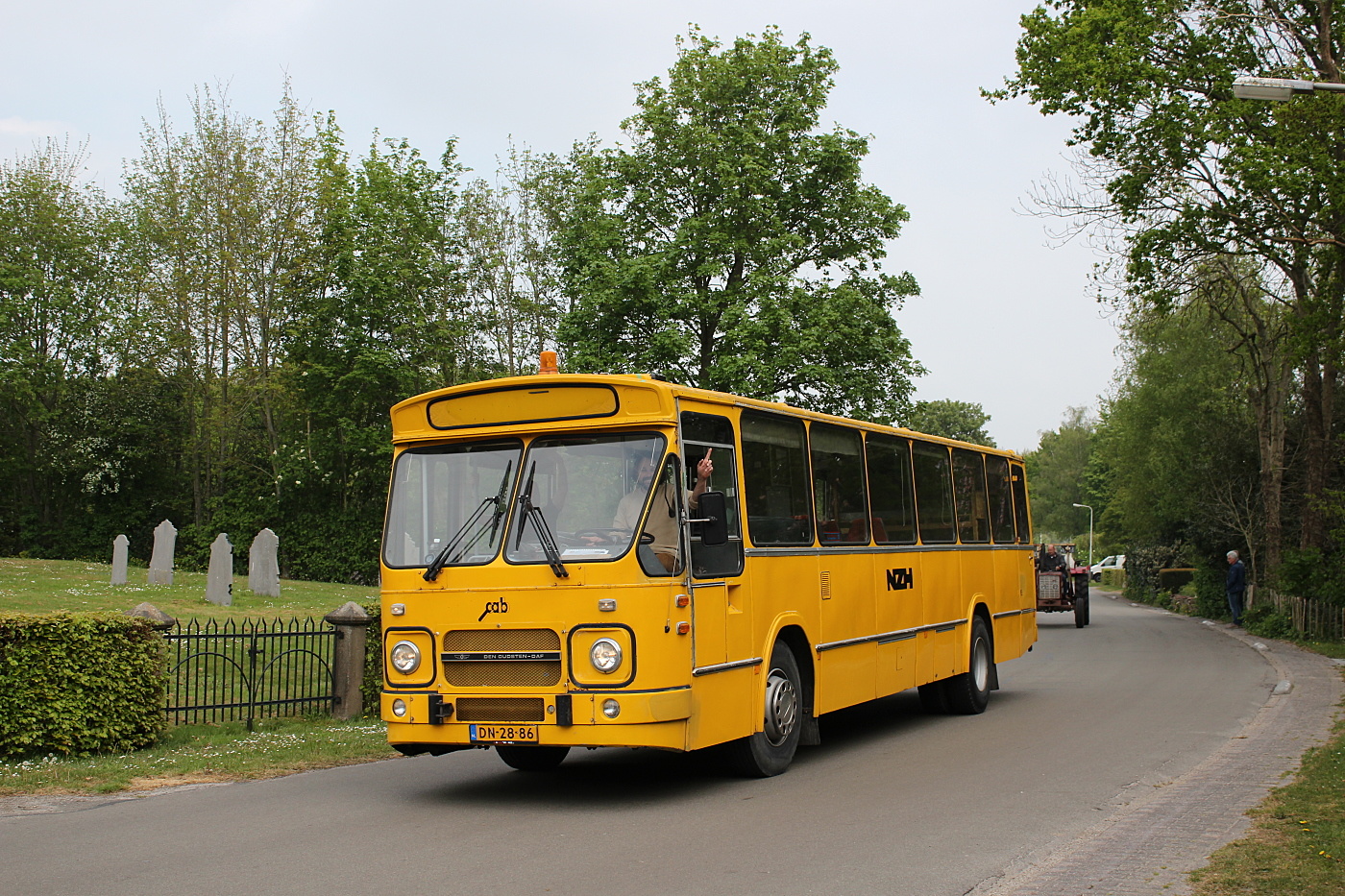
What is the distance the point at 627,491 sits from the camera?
905cm

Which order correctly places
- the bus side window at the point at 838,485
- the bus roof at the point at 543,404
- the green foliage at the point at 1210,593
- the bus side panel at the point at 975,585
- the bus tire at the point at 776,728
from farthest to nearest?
1. the green foliage at the point at 1210,593
2. the bus side panel at the point at 975,585
3. the bus side window at the point at 838,485
4. the bus tire at the point at 776,728
5. the bus roof at the point at 543,404

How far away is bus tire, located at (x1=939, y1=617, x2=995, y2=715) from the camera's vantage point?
15.0 metres

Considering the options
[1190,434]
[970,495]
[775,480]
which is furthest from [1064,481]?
[775,480]

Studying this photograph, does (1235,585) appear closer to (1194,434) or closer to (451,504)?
(1194,434)

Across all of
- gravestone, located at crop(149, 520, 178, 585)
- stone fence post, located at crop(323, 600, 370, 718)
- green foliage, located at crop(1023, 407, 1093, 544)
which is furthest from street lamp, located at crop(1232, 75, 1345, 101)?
green foliage, located at crop(1023, 407, 1093, 544)

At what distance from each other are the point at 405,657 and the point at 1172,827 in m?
5.39

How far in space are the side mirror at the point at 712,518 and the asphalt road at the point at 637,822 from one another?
6.23ft

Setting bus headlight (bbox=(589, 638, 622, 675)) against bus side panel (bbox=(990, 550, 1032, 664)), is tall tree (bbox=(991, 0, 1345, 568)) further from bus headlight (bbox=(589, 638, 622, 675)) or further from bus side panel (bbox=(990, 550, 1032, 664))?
bus headlight (bbox=(589, 638, 622, 675))

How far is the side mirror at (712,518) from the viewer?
29.3ft

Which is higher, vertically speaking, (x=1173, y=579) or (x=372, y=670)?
(x=1173, y=579)

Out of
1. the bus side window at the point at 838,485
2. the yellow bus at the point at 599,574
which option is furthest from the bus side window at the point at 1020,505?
the yellow bus at the point at 599,574

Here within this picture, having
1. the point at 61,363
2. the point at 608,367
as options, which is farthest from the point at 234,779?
the point at 61,363

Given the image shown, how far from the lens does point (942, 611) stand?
1450 centimetres

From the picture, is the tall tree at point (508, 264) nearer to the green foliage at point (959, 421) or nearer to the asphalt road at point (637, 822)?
the asphalt road at point (637, 822)
